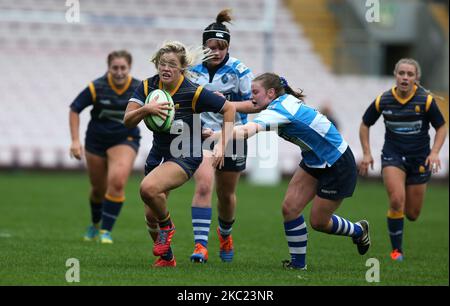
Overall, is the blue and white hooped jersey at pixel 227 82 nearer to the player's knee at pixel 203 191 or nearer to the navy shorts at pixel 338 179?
the player's knee at pixel 203 191

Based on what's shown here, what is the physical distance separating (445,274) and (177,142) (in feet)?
8.33

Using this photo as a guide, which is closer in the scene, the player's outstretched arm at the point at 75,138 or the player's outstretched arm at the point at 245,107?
the player's outstretched arm at the point at 245,107

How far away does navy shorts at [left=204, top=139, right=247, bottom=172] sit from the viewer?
26.9ft

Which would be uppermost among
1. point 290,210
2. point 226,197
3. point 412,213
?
point 290,210

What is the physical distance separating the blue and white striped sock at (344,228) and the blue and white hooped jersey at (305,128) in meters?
0.53

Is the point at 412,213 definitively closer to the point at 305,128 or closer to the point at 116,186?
the point at 305,128

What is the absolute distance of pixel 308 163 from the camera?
7383 millimetres

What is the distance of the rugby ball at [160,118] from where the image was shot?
696 centimetres

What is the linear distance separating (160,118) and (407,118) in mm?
3148

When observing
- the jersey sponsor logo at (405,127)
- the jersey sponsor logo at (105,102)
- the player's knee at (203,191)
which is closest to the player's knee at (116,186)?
the jersey sponsor logo at (105,102)

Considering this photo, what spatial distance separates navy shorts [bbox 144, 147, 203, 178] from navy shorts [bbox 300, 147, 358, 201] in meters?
1.02

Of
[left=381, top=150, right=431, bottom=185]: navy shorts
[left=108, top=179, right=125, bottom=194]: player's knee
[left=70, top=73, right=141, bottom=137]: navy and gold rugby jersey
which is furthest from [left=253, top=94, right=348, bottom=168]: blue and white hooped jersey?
[left=70, top=73, right=141, bottom=137]: navy and gold rugby jersey

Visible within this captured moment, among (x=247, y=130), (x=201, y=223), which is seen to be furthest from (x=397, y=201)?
(x=247, y=130)
